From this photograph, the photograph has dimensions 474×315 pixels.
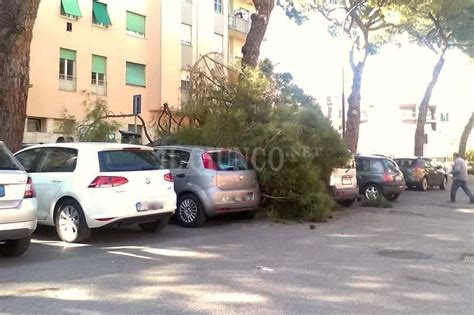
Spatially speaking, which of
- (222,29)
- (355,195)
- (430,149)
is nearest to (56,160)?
(355,195)

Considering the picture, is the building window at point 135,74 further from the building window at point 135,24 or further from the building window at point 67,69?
the building window at point 67,69

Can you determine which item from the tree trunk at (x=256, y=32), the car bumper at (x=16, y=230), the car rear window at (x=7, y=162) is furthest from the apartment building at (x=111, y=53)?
the car bumper at (x=16, y=230)

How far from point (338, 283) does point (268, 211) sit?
222 inches

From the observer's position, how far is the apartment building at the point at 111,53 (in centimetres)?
2636

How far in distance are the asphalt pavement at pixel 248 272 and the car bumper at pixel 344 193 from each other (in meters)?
2.86

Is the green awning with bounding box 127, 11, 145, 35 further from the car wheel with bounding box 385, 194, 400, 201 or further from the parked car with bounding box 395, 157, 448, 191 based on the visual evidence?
the car wheel with bounding box 385, 194, 400, 201

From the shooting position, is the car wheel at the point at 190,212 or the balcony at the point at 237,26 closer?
the car wheel at the point at 190,212

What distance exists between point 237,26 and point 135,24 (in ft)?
29.8

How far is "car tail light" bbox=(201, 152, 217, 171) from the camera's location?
1079 cm

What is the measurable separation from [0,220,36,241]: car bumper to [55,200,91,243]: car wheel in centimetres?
147

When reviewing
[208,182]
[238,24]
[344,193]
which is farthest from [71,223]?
[238,24]

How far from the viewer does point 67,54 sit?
90.4 ft

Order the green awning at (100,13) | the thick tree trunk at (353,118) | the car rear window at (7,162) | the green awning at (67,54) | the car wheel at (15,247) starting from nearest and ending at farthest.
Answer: the car rear window at (7,162) → the car wheel at (15,247) → the thick tree trunk at (353,118) → the green awning at (67,54) → the green awning at (100,13)

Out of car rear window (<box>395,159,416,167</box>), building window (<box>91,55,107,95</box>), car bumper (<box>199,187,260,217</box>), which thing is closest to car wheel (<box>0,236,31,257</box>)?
car bumper (<box>199,187,260,217</box>)
